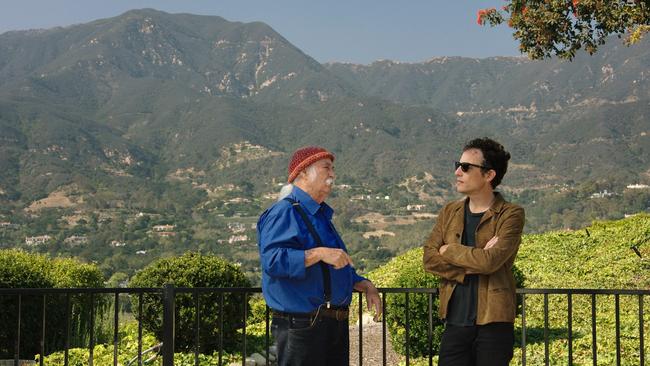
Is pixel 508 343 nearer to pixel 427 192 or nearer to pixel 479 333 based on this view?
pixel 479 333

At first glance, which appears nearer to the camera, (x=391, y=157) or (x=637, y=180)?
(x=637, y=180)

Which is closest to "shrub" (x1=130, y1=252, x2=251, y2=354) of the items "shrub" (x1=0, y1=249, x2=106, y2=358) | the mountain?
"shrub" (x1=0, y1=249, x2=106, y2=358)

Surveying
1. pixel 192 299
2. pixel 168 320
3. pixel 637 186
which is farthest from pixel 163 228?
pixel 168 320

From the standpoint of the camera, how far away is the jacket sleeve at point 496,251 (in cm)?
347

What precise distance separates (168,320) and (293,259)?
150 centimetres

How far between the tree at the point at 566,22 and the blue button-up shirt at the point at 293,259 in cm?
777

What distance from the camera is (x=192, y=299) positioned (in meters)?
9.49

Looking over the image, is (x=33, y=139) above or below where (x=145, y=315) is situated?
above

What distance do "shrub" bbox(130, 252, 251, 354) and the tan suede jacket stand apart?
19.6 feet

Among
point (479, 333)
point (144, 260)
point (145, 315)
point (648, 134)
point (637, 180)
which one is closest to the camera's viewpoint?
point (479, 333)

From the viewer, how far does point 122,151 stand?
171 metres

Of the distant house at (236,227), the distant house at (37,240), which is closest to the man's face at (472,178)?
the distant house at (37,240)

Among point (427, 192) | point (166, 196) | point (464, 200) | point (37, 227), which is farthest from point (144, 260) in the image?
point (464, 200)

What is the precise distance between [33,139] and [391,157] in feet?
272
